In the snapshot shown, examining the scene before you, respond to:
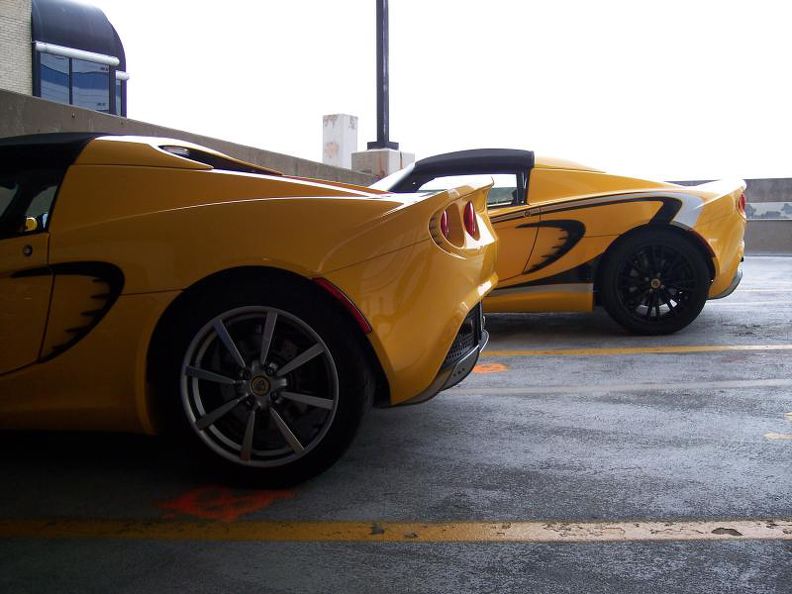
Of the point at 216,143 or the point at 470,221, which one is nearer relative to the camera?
the point at 470,221

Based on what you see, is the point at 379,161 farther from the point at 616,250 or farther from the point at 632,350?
the point at 632,350

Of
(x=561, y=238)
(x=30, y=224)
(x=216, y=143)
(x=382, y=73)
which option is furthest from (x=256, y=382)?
(x=382, y=73)

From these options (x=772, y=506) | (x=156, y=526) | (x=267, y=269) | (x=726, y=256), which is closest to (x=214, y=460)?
(x=156, y=526)

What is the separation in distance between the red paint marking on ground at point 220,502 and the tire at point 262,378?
54mm

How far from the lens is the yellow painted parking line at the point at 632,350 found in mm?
5848

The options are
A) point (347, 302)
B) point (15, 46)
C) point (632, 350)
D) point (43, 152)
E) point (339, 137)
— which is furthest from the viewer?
point (339, 137)

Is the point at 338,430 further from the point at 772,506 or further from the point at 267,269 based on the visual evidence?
the point at 772,506

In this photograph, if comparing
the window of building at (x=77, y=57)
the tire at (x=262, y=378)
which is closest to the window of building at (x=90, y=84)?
the window of building at (x=77, y=57)

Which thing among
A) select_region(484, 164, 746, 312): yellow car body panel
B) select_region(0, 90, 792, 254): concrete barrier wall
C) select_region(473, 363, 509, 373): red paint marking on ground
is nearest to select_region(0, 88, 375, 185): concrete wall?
select_region(0, 90, 792, 254): concrete barrier wall

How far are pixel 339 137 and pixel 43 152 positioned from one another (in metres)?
19.3

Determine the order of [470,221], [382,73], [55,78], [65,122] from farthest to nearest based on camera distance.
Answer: [55,78] < [382,73] < [65,122] < [470,221]

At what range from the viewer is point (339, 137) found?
2236 centimetres

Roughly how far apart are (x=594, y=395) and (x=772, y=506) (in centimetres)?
172

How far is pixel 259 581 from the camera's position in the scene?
2410 millimetres
